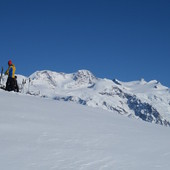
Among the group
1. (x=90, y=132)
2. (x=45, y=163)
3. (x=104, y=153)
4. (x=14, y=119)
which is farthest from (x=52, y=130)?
(x=45, y=163)

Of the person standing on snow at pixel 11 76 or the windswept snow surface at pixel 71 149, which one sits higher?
the person standing on snow at pixel 11 76

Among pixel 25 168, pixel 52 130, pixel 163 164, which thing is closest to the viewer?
pixel 25 168

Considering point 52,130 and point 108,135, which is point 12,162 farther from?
point 108,135

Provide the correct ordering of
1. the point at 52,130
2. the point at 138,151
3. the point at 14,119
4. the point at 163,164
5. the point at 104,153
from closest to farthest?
1. the point at 163,164
2. the point at 104,153
3. the point at 138,151
4. the point at 52,130
5. the point at 14,119

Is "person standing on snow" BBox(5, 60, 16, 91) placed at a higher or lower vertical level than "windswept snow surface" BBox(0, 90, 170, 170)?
higher

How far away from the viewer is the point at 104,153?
5828 mm

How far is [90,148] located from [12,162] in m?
1.78

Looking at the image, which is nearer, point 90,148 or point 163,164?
point 163,164

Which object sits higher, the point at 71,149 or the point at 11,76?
the point at 11,76

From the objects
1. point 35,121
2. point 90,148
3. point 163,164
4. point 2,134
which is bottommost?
point 163,164

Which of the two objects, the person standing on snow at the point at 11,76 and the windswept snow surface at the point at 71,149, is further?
the person standing on snow at the point at 11,76

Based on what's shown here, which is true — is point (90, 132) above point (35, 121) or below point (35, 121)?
below

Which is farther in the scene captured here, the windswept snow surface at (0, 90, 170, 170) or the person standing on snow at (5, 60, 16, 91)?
the person standing on snow at (5, 60, 16, 91)

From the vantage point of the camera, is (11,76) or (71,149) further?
(11,76)
